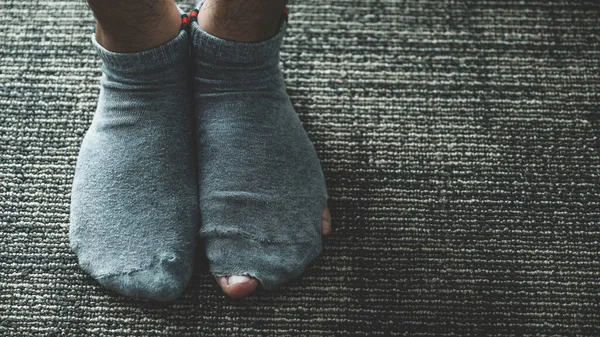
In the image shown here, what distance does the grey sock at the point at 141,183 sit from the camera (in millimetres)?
642

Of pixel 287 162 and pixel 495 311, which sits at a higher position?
pixel 287 162

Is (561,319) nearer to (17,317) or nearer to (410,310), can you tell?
(410,310)

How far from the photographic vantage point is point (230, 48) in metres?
0.64

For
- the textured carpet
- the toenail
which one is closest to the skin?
the toenail

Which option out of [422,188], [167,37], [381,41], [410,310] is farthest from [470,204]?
[167,37]

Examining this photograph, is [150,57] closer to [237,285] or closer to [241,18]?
[241,18]

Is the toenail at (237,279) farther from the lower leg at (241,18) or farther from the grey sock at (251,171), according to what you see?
the lower leg at (241,18)

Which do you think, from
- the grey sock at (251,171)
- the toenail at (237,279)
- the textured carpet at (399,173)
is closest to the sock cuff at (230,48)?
the grey sock at (251,171)

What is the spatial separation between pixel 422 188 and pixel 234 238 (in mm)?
283

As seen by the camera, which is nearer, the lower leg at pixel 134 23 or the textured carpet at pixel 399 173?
the lower leg at pixel 134 23

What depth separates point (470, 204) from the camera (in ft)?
2.45

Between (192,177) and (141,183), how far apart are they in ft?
0.21

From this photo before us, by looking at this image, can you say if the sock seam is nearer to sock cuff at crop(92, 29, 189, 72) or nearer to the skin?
the skin

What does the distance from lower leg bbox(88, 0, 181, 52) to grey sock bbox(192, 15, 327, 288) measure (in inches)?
1.6
